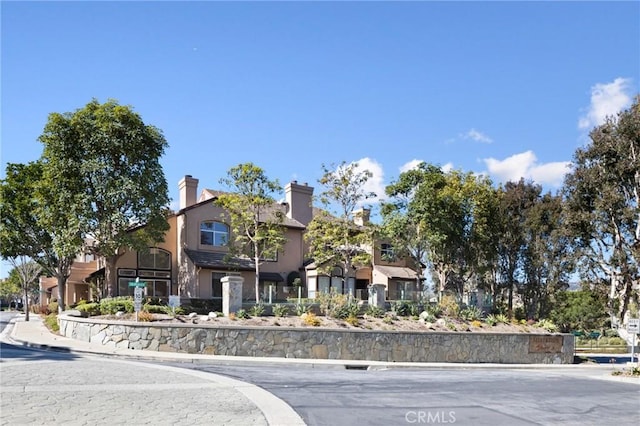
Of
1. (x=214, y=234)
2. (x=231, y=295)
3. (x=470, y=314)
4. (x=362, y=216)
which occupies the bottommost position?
(x=470, y=314)

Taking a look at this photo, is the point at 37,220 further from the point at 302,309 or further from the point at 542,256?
the point at 542,256

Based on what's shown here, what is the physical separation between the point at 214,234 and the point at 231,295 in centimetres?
1498

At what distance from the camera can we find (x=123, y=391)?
1077 centimetres

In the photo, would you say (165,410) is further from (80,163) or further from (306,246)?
(306,246)

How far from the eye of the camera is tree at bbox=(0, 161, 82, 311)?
31594mm

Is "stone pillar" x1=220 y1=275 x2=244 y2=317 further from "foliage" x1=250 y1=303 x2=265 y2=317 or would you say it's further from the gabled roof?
the gabled roof

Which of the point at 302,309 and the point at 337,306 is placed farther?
the point at 302,309

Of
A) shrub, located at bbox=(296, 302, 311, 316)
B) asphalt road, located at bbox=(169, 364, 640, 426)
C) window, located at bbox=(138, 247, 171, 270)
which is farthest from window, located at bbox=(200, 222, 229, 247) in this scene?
asphalt road, located at bbox=(169, 364, 640, 426)

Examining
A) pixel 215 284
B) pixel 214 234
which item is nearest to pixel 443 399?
pixel 215 284

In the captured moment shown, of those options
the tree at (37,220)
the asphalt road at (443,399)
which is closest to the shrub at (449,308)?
the asphalt road at (443,399)

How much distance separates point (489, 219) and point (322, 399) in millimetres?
29470

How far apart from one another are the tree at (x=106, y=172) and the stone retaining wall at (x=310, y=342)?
7.53 meters

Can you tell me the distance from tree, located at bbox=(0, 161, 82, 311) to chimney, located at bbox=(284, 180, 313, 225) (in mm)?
15527

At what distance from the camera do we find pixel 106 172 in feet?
107
